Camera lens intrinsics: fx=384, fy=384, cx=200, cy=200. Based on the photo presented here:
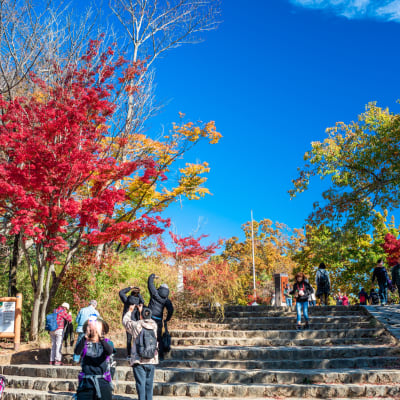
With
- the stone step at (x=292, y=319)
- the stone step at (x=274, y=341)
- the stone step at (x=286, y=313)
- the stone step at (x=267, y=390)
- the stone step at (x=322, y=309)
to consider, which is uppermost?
the stone step at (x=322, y=309)

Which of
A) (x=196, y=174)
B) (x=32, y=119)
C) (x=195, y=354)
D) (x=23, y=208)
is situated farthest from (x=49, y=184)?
(x=196, y=174)

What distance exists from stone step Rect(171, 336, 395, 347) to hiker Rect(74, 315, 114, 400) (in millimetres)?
5876

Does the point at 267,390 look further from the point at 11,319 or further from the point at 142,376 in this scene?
the point at 11,319

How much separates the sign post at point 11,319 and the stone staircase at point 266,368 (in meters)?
1.11

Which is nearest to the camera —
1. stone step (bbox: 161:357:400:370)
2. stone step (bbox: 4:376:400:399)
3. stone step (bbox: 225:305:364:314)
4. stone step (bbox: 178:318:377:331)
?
stone step (bbox: 4:376:400:399)

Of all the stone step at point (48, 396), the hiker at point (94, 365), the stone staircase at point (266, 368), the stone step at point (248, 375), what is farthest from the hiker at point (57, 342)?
the hiker at point (94, 365)

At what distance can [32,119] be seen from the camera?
35.2 ft

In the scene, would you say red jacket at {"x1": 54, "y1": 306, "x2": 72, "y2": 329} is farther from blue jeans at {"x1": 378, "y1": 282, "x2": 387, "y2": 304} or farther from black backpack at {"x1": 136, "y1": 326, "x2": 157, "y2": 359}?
blue jeans at {"x1": 378, "y1": 282, "x2": 387, "y2": 304}

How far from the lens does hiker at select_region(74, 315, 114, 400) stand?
457cm

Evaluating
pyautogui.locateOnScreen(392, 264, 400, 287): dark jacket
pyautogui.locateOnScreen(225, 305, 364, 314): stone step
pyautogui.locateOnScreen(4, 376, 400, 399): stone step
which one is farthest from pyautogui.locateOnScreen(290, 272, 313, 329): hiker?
pyautogui.locateOnScreen(392, 264, 400, 287): dark jacket

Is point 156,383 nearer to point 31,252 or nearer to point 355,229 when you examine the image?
point 355,229

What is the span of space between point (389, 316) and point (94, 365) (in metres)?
9.75

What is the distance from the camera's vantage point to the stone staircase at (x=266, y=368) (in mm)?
6812

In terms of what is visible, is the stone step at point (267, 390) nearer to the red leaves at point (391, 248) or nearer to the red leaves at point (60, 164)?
the red leaves at point (60, 164)
